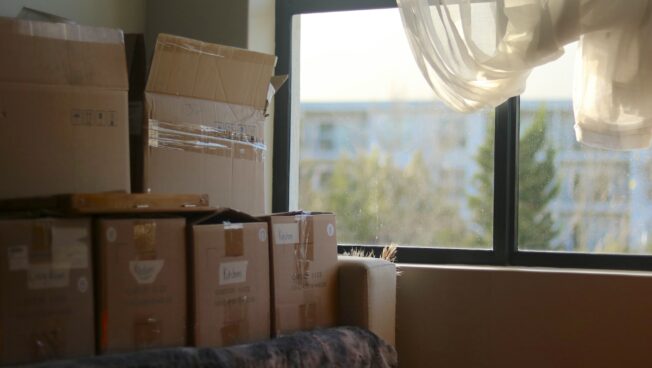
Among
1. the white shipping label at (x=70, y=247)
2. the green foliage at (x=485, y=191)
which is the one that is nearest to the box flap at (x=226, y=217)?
the white shipping label at (x=70, y=247)

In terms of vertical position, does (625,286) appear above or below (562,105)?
below

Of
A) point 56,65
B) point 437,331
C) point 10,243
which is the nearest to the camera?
point 10,243

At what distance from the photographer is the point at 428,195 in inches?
120

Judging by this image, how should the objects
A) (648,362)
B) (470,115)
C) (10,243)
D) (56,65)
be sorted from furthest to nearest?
1. (470,115)
2. (648,362)
3. (56,65)
4. (10,243)

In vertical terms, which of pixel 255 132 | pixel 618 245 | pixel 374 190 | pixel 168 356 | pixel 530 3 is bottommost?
pixel 168 356

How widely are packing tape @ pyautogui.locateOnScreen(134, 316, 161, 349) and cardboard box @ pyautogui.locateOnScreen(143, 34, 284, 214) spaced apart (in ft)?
1.53

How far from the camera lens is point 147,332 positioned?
196 cm

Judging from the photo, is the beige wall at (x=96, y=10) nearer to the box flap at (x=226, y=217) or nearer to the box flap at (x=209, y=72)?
the box flap at (x=209, y=72)

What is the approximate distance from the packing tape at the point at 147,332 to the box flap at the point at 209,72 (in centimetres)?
70

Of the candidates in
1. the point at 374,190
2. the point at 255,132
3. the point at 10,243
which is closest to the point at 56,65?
the point at 10,243

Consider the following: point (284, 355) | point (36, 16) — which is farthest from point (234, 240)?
point (36, 16)

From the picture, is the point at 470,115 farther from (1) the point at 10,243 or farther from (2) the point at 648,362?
(1) the point at 10,243

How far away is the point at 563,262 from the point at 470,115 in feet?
2.15

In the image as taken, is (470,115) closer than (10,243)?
No
